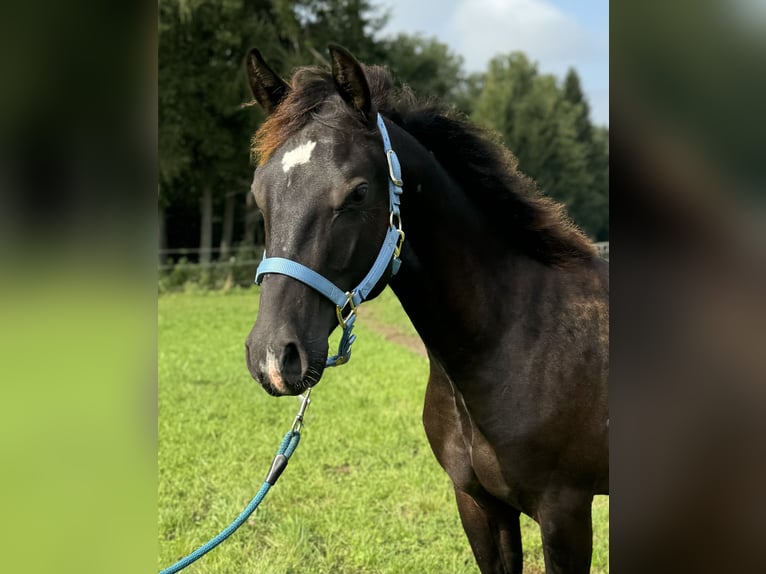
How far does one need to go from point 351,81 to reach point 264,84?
34 cm

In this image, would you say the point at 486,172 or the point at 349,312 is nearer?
the point at 349,312

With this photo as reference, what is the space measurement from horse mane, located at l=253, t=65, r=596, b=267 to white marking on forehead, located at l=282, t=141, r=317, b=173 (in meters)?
0.32

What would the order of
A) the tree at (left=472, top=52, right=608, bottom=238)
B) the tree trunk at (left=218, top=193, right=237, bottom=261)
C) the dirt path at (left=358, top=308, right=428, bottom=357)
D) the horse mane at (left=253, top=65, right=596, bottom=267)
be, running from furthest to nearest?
the tree at (left=472, top=52, right=608, bottom=238), the tree trunk at (left=218, top=193, right=237, bottom=261), the dirt path at (left=358, top=308, right=428, bottom=357), the horse mane at (left=253, top=65, right=596, bottom=267)

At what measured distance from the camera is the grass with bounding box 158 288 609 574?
11.2 ft

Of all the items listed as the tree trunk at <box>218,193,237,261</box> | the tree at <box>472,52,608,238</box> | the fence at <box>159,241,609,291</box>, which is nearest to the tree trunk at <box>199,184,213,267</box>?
the tree trunk at <box>218,193,237,261</box>

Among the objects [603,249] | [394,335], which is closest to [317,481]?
[394,335]

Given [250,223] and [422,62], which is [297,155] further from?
[422,62]

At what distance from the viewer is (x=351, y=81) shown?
1720 mm

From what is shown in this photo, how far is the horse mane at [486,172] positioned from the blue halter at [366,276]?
28 cm

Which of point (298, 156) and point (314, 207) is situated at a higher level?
point (298, 156)

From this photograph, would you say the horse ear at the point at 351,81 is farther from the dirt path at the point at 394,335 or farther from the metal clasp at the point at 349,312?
the dirt path at the point at 394,335

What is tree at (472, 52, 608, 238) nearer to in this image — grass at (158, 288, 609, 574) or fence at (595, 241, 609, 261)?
fence at (595, 241, 609, 261)
